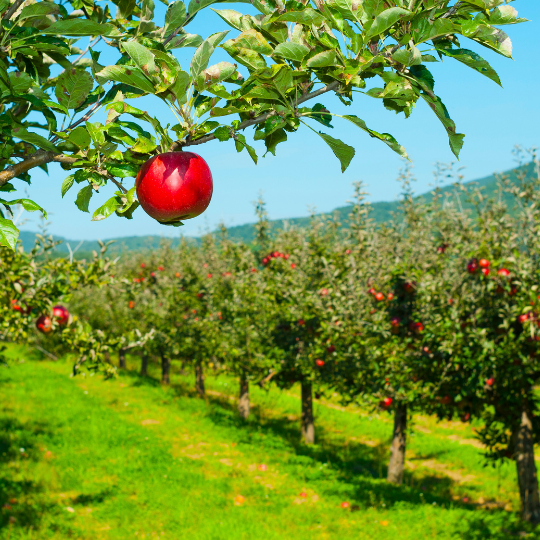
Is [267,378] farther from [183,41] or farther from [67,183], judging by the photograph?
[183,41]

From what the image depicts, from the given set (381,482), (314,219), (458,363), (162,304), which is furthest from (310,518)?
(162,304)

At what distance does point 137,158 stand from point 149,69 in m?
0.38

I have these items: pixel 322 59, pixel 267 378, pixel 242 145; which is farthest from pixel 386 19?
pixel 267 378

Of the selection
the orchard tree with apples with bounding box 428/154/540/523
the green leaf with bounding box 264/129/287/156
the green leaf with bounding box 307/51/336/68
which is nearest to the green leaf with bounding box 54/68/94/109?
the green leaf with bounding box 264/129/287/156

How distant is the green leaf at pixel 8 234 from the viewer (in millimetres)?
1255

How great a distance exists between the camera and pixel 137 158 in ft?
4.90

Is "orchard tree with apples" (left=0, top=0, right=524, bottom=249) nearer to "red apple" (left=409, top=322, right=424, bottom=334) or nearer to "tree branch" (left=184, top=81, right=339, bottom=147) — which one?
"tree branch" (left=184, top=81, right=339, bottom=147)

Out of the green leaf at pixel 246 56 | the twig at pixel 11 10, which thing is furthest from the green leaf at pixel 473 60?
the twig at pixel 11 10

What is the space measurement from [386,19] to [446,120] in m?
0.32

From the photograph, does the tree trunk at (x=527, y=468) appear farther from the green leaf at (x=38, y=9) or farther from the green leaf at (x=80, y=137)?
the green leaf at (x=38, y=9)

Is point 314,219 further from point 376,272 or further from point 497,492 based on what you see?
point 497,492

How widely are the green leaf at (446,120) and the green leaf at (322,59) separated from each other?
281 millimetres

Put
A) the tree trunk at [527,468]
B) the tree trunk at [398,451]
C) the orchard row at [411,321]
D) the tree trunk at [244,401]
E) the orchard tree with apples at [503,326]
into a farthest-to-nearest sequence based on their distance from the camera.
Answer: the tree trunk at [244,401]
the tree trunk at [398,451]
the tree trunk at [527,468]
the orchard row at [411,321]
the orchard tree with apples at [503,326]

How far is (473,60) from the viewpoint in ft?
4.01
